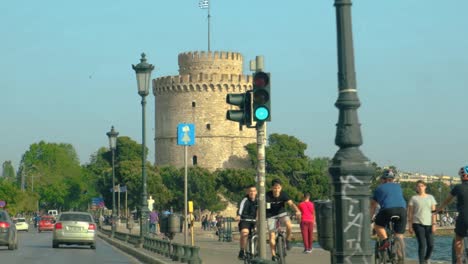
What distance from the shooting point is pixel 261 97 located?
1554 centimetres

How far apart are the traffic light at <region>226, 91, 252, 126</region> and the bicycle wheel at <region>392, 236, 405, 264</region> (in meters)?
2.85

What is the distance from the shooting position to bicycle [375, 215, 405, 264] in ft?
49.3

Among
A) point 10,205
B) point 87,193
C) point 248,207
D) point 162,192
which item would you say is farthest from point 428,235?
point 87,193

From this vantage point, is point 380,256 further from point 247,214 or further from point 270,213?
point 247,214

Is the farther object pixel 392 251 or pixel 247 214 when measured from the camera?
pixel 247 214

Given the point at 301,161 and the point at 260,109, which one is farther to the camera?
the point at 301,161

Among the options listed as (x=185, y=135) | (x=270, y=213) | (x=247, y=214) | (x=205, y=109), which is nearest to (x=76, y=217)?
(x=185, y=135)

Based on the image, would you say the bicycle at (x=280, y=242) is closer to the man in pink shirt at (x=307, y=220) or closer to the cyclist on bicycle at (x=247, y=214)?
the cyclist on bicycle at (x=247, y=214)

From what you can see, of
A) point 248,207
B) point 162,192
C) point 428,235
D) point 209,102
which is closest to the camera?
point 428,235

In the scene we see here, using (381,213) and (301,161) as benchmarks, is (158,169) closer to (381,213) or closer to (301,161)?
(301,161)

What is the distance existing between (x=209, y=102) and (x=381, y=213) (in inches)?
4168

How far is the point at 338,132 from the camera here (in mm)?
9945

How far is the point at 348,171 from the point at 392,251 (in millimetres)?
5834

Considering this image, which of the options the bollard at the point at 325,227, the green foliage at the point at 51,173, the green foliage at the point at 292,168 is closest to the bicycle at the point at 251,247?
the bollard at the point at 325,227
